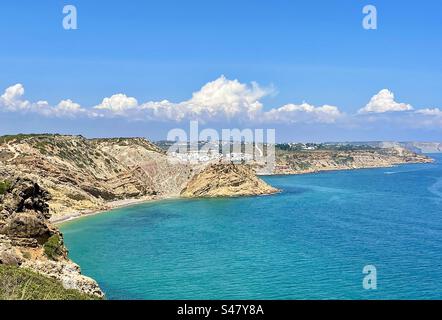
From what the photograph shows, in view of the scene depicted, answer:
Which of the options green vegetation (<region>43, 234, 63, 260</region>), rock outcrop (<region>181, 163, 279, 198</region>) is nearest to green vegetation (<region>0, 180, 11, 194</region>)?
green vegetation (<region>43, 234, 63, 260</region>)

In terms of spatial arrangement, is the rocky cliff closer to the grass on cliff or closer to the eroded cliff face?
the eroded cliff face

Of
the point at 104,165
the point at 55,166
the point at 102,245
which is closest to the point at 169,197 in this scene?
the point at 104,165

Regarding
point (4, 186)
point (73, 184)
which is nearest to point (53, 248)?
point (4, 186)

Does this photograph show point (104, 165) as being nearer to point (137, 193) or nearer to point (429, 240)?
point (137, 193)

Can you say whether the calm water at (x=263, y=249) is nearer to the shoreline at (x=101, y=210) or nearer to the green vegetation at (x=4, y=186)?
the shoreline at (x=101, y=210)

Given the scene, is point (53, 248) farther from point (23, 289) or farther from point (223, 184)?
point (223, 184)
